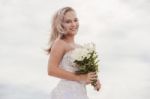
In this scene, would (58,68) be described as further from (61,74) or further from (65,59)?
(65,59)

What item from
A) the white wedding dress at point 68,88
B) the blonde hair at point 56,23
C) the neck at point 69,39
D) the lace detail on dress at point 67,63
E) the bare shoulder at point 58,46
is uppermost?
the blonde hair at point 56,23

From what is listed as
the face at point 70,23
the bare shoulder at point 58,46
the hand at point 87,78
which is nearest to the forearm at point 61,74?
the hand at point 87,78

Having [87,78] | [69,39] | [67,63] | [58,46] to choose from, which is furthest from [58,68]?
[69,39]

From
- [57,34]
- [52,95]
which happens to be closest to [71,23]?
[57,34]

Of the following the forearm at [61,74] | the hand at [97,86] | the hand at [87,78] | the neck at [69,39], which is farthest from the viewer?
the neck at [69,39]

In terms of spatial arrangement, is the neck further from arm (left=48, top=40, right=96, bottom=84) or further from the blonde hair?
arm (left=48, top=40, right=96, bottom=84)

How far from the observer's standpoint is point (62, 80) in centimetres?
1588

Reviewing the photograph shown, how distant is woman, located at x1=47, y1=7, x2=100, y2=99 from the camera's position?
15.7 m

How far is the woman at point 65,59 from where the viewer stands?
51.4 ft

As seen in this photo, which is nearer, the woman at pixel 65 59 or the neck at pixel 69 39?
the woman at pixel 65 59

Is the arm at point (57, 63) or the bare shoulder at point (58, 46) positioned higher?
the bare shoulder at point (58, 46)

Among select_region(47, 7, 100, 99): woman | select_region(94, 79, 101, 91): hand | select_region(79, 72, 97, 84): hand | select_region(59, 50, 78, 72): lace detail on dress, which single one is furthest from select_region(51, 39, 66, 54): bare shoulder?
select_region(94, 79, 101, 91): hand

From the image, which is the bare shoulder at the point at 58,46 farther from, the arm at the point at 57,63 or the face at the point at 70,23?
the face at the point at 70,23

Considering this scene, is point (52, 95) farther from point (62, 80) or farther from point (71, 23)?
point (71, 23)
